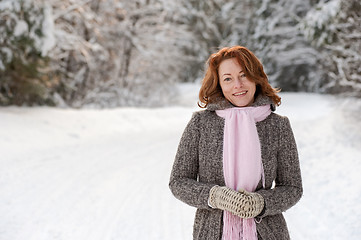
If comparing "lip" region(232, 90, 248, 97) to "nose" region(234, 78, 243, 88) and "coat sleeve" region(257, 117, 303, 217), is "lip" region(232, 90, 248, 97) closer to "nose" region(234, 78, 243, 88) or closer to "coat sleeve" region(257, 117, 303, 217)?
"nose" region(234, 78, 243, 88)

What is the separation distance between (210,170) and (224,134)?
0.57 ft

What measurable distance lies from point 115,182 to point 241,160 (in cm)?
449

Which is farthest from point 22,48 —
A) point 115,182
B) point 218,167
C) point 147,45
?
point 147,45

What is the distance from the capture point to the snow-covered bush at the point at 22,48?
9039 mm

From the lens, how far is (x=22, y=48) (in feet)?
31.3

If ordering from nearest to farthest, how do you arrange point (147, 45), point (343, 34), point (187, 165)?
point (187, 165), point (343, 34), point (147, 45)

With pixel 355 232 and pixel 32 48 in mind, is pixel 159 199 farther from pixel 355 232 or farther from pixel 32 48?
pixel 32 48

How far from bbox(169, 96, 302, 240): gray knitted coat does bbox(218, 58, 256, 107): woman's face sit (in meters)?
0.05

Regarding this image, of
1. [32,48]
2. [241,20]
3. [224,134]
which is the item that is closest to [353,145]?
[224,134]

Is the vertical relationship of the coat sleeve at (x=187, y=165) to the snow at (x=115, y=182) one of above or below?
above

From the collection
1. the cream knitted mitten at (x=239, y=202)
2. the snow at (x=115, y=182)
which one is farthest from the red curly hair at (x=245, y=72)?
the snow at (x=115, y=182)

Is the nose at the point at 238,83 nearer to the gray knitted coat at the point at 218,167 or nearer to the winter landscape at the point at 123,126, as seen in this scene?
the gray knitted coat at the point at 218,167

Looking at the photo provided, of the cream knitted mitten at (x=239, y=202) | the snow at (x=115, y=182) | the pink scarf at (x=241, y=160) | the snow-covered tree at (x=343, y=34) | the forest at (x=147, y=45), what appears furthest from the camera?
the forest at (x=147, y=45)

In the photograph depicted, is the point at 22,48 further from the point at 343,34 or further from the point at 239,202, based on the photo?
the point at 239,202
